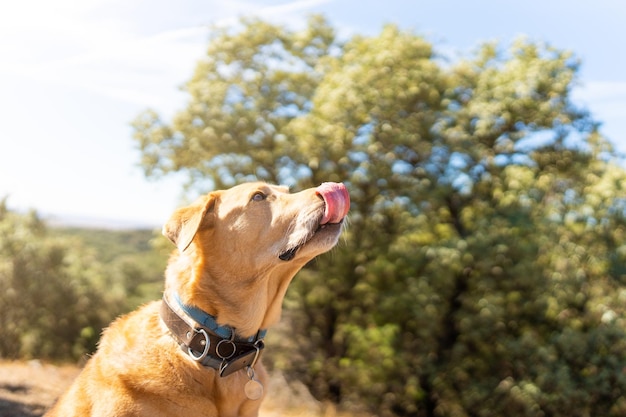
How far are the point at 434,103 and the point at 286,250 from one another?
16.1 meters

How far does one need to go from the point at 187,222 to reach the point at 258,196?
20.8 inches

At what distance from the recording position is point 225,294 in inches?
146

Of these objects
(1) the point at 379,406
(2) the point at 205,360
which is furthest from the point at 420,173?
(2) the point at 205,360

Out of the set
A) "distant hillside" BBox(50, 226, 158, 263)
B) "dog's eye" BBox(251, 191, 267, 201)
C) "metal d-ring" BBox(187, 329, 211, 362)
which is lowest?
"distant hillside" BBox(50, 226, 158, 263)

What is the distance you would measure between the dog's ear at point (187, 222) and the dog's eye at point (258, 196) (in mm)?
267

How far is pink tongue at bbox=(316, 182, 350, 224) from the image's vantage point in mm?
3879

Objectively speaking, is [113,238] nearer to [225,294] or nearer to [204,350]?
[225,294]

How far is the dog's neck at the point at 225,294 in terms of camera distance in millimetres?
3674

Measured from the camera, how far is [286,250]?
387 centimetres

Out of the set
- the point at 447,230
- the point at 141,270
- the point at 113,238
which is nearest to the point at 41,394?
the point at 447,230

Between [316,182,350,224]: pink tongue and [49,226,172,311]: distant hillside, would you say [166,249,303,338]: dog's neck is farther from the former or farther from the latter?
[49,226,172,311]: distant hillside

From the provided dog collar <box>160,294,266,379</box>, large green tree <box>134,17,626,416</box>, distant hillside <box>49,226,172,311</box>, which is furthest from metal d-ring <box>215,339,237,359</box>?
large green tree <box>134,17,626,416</box>

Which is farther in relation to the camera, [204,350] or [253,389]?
[253,389]

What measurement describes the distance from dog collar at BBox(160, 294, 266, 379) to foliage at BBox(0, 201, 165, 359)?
18.2 metres
